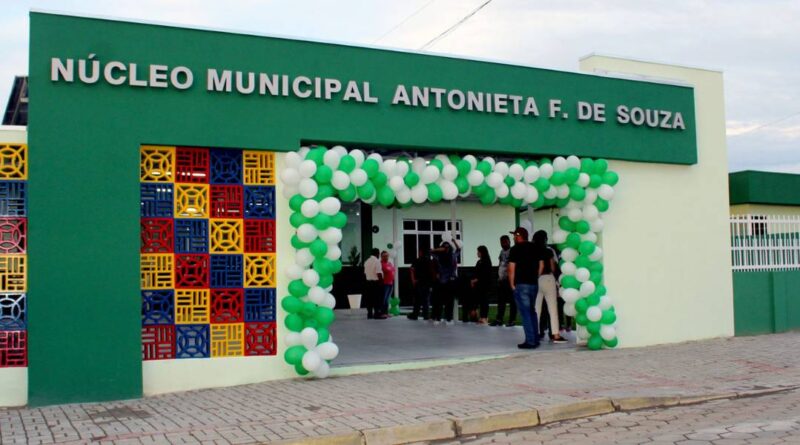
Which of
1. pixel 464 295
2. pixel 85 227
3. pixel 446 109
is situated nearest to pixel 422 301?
pixel 464 295

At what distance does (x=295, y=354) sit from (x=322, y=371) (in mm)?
412

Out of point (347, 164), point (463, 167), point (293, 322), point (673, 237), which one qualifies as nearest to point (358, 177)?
point (347, 164)

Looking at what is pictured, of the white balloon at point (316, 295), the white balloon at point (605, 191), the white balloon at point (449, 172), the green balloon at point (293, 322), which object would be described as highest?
the white balloon at point (449, 172)

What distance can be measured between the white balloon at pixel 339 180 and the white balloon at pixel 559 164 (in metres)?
3.43

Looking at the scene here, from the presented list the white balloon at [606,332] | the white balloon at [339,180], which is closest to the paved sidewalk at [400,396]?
the white balloon at [606,332]

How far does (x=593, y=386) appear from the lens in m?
8.97

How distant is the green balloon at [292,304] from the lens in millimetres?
9422

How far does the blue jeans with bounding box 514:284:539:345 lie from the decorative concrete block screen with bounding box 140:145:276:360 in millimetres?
3868

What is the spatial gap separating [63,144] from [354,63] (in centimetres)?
367

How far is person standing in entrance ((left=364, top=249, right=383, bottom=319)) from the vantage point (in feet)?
57.9

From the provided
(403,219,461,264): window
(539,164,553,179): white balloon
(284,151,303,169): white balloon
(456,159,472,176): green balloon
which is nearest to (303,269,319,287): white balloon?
(284,151,303,169): white balloon

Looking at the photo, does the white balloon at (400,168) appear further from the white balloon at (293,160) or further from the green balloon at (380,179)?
the white balloon at (293,160)

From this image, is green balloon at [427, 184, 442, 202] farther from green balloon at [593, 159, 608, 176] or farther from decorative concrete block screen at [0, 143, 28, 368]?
decorative concrete block screen at [0, 143, 28, 368]

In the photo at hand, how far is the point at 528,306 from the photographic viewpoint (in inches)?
457
